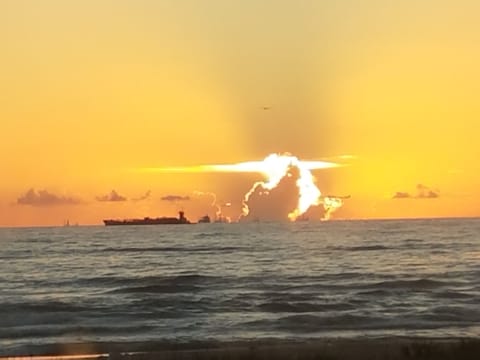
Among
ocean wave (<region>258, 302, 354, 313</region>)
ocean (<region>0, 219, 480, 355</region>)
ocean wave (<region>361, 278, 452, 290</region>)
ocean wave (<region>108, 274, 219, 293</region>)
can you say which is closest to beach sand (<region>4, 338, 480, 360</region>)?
ocean (<region>0, 219, 480, 355</region>)

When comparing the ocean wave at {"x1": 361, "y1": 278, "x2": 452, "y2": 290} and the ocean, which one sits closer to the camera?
the ocean

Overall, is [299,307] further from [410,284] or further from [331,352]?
[331,352]

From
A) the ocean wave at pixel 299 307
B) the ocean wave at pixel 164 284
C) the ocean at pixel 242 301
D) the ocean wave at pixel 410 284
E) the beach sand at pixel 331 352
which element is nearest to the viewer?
the beach sand at pixel 331 352

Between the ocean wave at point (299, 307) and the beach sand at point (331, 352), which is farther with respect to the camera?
the ocean wave at point (299, 307)

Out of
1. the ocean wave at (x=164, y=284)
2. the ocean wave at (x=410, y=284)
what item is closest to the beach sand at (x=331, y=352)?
the ocean wave at (x=410, y=284)

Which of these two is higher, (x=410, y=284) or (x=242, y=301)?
(x=410, y=284)

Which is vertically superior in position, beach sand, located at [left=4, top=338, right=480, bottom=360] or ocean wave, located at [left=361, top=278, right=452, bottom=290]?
beach sand, located at [left=4, top=338, right=480, bottom=360]

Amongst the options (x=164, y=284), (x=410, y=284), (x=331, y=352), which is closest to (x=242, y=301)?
(x=410, y=284)

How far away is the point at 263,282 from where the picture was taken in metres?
29.8

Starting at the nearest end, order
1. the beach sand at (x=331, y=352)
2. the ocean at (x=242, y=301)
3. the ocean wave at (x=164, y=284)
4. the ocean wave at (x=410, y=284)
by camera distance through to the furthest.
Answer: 1. the beach sand at (x=331, y=352)
2. the ocean at (x=242, y=301)
3. the ocean wave at (x=410, y=284)
4. the ocean wave at (x=164, y=284)

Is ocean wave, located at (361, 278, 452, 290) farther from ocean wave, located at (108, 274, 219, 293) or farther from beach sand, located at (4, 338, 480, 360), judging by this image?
beach sand, located at (4, 338, 480, 360)

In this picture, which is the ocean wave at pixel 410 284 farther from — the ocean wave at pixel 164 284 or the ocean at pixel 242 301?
the ocean wave at pixel 164 284

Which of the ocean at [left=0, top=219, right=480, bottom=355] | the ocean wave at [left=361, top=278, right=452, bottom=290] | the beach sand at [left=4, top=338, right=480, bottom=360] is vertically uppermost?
the beach sand at [left=4, top=338, right=480, bottom=360]

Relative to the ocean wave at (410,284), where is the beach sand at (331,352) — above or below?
above
